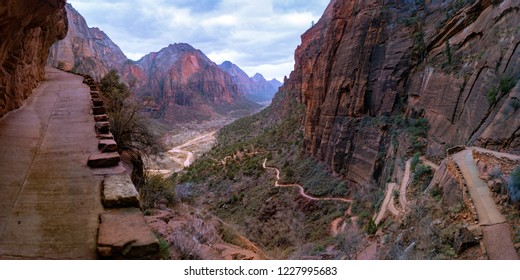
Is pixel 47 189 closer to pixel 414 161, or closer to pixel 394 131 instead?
pixel 414 161

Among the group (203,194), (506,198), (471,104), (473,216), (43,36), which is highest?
(43,36)

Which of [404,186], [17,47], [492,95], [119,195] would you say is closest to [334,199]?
[404,186]

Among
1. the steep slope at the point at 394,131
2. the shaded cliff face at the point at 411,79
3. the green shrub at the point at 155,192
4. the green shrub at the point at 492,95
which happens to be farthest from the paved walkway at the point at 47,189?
the green shrub at the point at 492,95

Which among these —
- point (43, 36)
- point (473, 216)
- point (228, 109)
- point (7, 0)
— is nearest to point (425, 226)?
point (473, 216)

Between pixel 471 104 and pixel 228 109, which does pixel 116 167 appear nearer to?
pixel 471 104

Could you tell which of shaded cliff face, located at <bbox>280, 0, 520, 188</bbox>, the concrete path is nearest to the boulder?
the concrete path

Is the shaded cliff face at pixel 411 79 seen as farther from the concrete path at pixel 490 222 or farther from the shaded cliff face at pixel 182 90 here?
the shaded cliff face at pixel 182 90

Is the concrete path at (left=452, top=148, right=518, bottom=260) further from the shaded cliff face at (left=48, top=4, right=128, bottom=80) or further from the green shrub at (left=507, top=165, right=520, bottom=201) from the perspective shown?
the shaded cliff face at (left=48, top=4, right=128, bottom=80)
